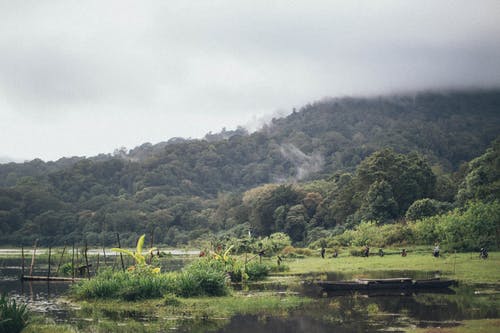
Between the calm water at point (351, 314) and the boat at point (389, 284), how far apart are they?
3.14 feet

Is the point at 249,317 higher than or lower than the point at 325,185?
lower

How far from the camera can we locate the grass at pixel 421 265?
3772 cm

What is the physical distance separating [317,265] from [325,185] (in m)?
71.8

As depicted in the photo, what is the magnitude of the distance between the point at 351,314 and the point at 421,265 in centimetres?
2220

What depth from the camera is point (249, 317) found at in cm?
2627

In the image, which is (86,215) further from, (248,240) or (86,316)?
(86,316)

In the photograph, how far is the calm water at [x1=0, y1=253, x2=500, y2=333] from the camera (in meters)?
23.4

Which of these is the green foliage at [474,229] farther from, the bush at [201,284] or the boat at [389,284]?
the bush at [201,284]

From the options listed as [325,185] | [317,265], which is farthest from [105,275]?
[325,185]

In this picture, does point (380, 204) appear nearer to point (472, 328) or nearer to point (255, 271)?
point (255, 271)

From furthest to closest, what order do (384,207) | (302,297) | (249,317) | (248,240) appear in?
(384,207) < (248,240) < (302,297) < (249,317)

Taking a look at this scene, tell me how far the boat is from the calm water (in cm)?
96

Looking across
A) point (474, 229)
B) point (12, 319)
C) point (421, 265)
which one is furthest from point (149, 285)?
point (474, 229)

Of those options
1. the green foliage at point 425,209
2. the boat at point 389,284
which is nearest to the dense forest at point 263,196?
the green foliage at point 425,209
